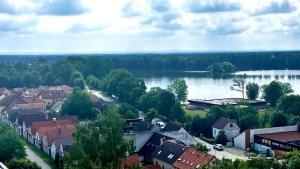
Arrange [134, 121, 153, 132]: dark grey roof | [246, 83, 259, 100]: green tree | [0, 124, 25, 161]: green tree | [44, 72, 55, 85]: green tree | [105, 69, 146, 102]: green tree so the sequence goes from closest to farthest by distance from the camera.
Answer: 1. [0, 124, 25, 161]: green tree
2. [134, 121, 153, 132]: dark grey roof
3. [105, 69, 146, 102]: green tree
4. [246, 83, 259, 100]: green tree
5. [44, 72, 55, 85]: green tree

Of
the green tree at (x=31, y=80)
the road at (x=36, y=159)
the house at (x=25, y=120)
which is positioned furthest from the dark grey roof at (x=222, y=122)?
the green tree at (x=31, y=80)

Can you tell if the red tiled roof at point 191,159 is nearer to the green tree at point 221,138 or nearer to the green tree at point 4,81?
the green tree at point 221,138

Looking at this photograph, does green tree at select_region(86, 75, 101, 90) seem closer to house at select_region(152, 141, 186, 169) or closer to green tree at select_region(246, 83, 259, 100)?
green tree at select_region(246, 83, 259, 100)

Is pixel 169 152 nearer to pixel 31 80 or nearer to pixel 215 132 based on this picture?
pixel 215 132

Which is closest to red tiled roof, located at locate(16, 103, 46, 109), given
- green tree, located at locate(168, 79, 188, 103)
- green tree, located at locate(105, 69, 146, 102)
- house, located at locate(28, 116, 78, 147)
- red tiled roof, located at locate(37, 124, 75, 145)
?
green tree, located at locate(105, 69, 146, 102)

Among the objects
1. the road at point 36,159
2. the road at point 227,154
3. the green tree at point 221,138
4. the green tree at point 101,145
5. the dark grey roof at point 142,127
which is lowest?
Result: the road at point 227,154

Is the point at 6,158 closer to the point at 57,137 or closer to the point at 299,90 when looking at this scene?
the point at 57,137

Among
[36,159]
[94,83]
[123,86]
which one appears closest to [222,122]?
[36,159]
